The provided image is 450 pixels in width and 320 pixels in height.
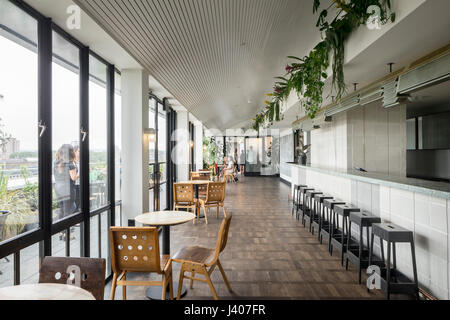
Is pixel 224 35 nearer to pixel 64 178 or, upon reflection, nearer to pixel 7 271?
pixel 64 178

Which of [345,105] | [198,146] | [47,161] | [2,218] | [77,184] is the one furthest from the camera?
[198,146]

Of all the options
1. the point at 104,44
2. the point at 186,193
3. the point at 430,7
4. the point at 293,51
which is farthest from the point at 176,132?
the point at 430,7

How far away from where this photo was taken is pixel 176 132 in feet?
26.6

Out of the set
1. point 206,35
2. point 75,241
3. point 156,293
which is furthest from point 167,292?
point 206,35

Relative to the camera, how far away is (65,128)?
111 inches

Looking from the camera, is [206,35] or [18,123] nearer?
[18,123]

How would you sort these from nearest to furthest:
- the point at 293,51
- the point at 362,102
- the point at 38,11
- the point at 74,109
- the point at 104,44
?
1. the point at 38,11
2. the point at 74,109
3. the point at 104,44
4. the point at 362,102
5. the point at 293,51

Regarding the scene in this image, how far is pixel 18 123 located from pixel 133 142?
1.98 metres

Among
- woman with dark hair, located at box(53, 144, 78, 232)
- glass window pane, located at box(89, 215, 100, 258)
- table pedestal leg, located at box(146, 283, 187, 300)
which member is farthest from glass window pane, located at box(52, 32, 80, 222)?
table pedestal leg, located at box(146, 283, 187, 300)

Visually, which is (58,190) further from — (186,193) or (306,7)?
(306,7)

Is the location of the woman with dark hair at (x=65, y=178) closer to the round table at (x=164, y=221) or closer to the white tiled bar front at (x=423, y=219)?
the round table at (x=164, y=221)

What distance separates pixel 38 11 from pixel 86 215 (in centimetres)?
212

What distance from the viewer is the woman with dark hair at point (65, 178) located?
8.89ft

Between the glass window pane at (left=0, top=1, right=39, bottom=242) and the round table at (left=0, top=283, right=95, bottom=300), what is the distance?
0.88m
